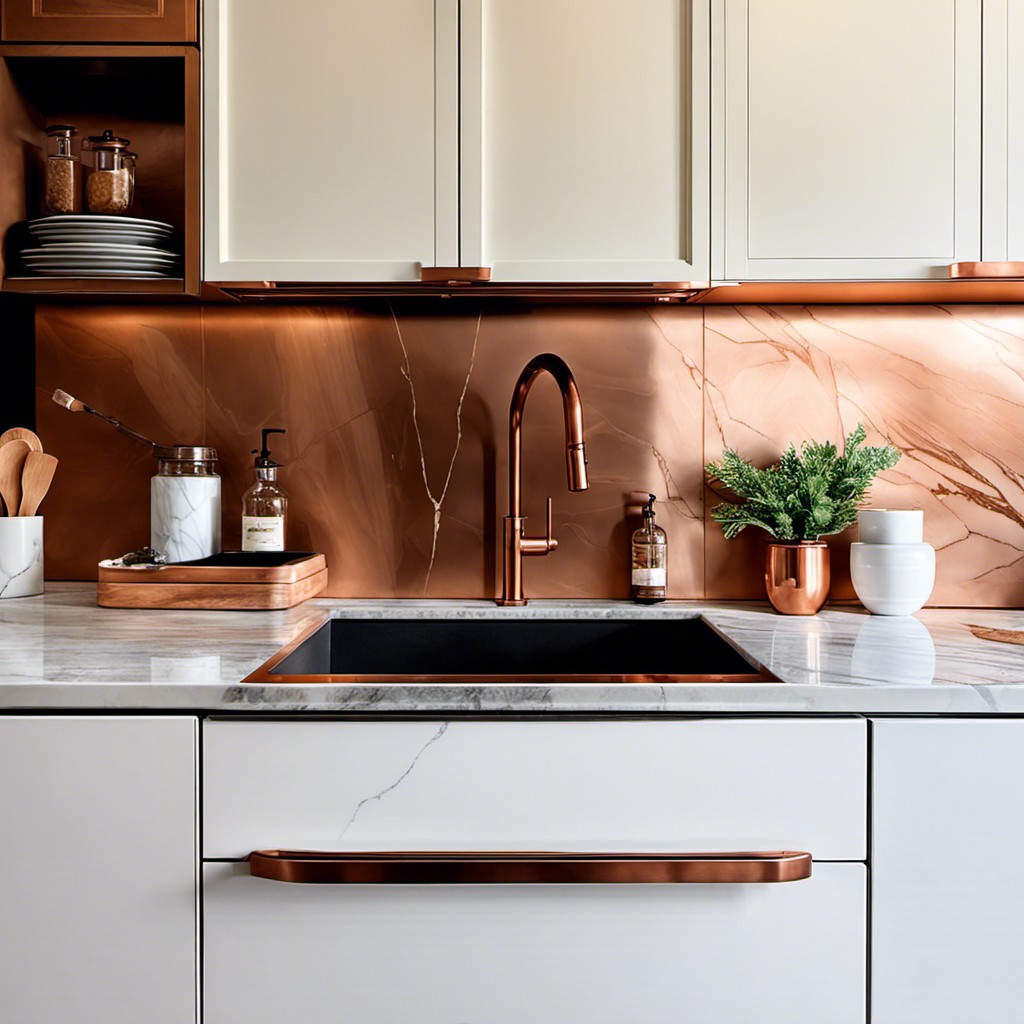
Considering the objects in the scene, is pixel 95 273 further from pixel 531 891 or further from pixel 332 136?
pixel 531 891

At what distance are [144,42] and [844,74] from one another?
3.71 feet

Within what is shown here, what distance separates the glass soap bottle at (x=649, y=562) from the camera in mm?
1668

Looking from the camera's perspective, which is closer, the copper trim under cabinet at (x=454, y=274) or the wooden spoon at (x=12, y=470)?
the copper trim under cabinet at (x=454, y=274)

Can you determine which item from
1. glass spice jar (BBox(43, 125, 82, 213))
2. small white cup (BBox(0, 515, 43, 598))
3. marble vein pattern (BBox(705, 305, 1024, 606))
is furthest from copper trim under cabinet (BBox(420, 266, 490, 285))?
small white cup (BBox(0, 515, 43, 598))

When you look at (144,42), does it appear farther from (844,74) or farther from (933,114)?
(933,114)

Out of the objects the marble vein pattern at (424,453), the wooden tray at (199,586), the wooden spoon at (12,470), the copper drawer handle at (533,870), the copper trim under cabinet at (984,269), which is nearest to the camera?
the copper drawer handle at (533,870)

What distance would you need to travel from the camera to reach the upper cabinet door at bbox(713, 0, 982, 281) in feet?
4.64

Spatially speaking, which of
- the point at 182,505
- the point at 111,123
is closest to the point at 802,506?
the point at 182,505

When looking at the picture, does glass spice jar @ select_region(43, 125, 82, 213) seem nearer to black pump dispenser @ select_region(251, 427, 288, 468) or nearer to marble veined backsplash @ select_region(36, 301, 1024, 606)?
marble veined backsplash @ select_region(36, 301, 1024, 606)

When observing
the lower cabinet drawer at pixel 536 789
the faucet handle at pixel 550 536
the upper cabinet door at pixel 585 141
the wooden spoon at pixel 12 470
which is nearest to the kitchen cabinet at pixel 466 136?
the upper cabinet door at pixel 585 141

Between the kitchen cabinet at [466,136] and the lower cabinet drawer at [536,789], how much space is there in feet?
2.53

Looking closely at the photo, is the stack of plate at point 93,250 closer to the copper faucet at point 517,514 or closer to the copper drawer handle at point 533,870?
the copper faucet at point 517,514

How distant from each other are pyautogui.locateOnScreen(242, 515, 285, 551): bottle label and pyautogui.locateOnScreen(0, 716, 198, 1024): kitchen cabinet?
70 centimetres

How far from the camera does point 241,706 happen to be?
101 centimetres
